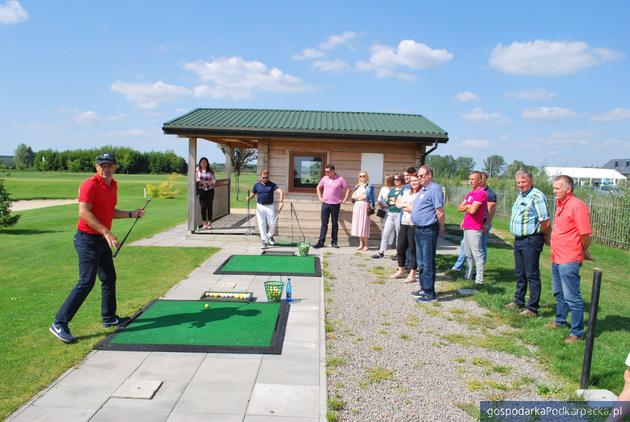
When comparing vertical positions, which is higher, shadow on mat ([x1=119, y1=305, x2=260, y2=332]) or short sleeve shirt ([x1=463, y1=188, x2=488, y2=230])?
short sleeve shirt ([x1=463, y1=188, x2=488, y2=230])

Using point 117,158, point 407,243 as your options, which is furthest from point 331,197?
point 117,158

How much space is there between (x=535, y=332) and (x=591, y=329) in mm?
1381

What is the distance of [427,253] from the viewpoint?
20.0 ft

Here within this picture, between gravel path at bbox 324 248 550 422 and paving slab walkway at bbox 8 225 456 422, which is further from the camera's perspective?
gravel path at bbox 324 248 550 422

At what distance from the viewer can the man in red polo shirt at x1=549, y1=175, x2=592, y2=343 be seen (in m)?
4.53

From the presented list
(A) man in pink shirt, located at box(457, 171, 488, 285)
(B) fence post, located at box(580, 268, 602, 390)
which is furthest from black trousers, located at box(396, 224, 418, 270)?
(B) fence post, located at box(580, 268, 602, 390)

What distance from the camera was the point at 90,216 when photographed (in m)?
4.24

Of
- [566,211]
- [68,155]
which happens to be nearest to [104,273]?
[566,211]

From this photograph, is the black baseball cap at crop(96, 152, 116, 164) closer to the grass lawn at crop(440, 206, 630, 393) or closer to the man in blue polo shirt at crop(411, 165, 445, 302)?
the man in blue polo shirt at crop(411, 165, 445, 302)

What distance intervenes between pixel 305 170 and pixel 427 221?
5.35 metres

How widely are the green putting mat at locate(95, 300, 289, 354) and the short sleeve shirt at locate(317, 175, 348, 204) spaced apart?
4.60 metres

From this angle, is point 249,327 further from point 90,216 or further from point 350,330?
point 90,216

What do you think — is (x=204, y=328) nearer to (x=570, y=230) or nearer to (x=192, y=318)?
(x=192, y=318)

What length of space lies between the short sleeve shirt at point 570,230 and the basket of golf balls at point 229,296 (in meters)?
3.56
